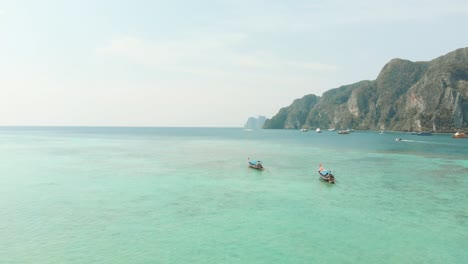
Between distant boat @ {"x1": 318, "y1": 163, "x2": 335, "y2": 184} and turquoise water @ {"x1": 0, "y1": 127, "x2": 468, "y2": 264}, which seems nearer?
→ turquoise water @ {"x1": 0, "y1": 127, "x2": 468, "y2": 264}

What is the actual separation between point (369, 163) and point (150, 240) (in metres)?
76.3

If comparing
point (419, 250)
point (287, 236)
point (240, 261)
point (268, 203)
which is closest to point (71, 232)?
point (240, 261)

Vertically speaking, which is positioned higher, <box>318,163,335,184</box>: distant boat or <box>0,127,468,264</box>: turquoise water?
<box>318,163,335,184</box>: distant boat

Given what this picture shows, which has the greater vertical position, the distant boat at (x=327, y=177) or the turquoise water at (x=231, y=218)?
the distant boat at (x=327, y=177)

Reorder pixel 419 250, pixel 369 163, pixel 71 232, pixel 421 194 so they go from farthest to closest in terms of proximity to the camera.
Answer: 1. pixel 369 163
2. pixel 421 194
3. pixel 71 232
4. pixel 419 250

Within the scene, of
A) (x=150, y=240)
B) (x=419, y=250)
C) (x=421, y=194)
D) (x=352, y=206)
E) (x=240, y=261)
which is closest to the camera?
(x=240, y=261)

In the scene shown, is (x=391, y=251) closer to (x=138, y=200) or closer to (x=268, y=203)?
(x=268, y=203)

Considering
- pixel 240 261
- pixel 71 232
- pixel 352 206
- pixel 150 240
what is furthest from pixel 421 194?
pixel 71 232

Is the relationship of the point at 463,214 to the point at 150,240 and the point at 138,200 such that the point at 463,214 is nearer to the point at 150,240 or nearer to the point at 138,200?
the point at 150,240

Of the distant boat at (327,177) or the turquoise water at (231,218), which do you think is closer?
the turquoise water at (231,218)

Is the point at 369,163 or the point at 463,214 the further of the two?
the point at 369,163

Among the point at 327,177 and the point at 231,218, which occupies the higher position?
the point at 327,177

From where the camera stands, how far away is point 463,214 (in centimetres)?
4191

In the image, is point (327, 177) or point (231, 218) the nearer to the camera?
point (231, 218)
